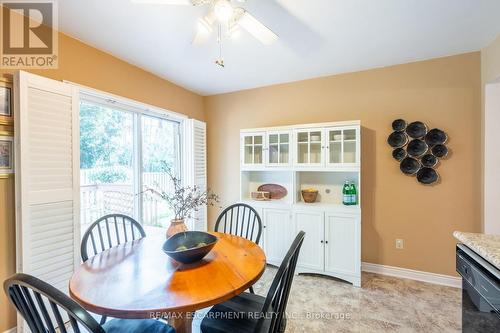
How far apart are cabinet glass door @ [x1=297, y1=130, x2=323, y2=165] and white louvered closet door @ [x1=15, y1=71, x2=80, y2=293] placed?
235cm

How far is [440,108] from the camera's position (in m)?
2.63

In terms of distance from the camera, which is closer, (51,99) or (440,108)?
(51,99)

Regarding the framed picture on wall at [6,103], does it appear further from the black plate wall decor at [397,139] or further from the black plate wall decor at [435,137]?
the black plate wall decor at [435,137]

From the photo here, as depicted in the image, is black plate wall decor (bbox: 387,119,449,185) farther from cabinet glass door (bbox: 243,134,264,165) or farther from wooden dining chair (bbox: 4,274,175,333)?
wooden dining chair (bbox: 4,274,175,333)

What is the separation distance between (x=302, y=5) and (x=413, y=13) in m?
0.89

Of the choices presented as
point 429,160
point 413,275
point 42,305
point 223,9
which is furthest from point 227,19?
point 413,275

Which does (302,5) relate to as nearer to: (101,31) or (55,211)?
(101,31)

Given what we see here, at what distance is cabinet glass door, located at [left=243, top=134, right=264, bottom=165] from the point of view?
3.30 metres

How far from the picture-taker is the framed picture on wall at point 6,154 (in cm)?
177

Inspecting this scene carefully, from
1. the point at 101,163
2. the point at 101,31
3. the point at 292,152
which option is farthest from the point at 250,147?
the point at 101,31

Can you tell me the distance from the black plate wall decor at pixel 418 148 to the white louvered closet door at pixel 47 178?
3289 mm

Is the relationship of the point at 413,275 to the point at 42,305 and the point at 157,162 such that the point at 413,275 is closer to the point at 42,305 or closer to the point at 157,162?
the point at 42,305

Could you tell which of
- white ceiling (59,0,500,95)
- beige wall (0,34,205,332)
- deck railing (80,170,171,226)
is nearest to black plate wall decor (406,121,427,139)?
white ceiling (59,0,500,95)

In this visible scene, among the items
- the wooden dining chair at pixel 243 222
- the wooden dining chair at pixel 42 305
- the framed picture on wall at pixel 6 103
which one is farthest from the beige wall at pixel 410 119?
the wooden dining chair at pixel 42 305
